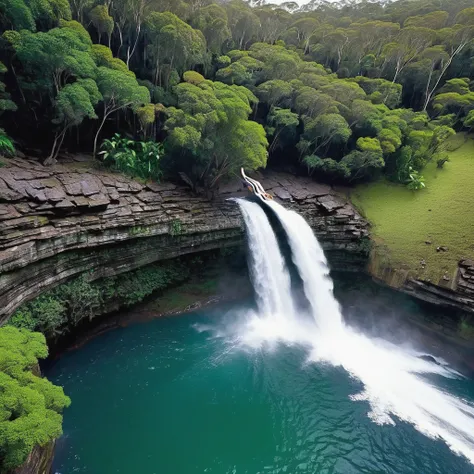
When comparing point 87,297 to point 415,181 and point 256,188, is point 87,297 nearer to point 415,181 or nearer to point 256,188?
point 256,188

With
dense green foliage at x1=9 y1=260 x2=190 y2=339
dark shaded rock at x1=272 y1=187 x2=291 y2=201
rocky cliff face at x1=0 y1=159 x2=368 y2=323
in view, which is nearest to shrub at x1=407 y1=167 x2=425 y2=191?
rocky cliff face at x1=0 y1=159 x2=368 y2=323

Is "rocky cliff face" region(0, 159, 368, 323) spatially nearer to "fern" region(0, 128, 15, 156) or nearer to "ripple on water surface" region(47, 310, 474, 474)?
"fern" region(0, 128, 15, 156)

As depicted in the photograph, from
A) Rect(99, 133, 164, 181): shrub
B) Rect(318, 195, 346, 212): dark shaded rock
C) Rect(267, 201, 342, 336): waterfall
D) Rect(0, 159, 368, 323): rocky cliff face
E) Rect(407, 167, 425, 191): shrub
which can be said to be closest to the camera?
Rect(0, 159, 368, 323): rocky cliff face

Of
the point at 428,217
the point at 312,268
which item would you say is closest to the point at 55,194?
the point at 312,268

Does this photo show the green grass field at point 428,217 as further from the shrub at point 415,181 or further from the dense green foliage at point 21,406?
the dense green foliage at point 21,406

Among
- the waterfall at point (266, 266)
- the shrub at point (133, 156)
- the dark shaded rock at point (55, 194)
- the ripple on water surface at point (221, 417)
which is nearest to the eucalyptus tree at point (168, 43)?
the shrub at point (133, 156)

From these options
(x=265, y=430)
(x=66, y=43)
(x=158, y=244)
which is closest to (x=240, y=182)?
(x=158, y=244)
